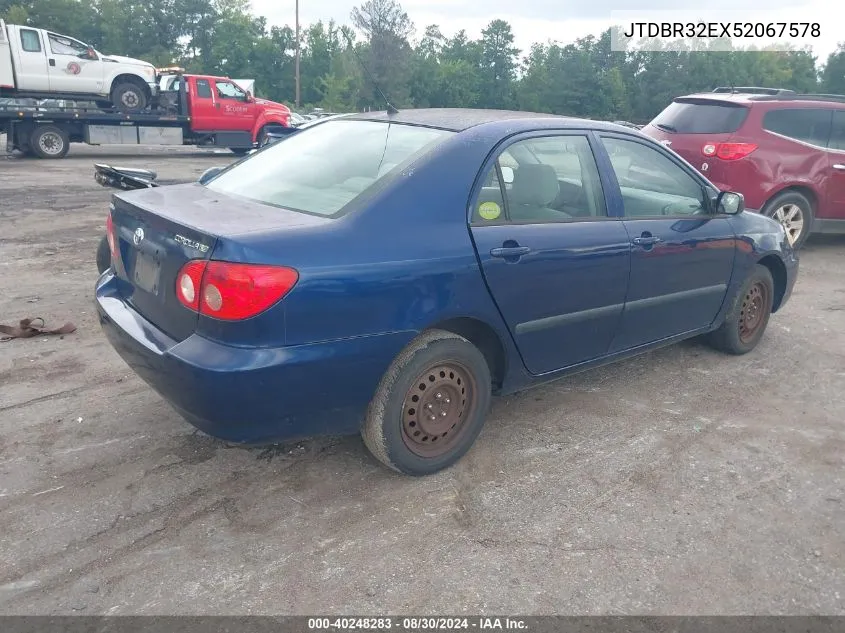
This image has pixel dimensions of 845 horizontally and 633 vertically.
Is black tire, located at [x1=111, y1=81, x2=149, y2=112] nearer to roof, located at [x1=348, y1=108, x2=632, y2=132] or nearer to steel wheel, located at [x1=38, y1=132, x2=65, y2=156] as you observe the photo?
steel wheel, located at [x1=38, y1=132, x2=65, y2=156]

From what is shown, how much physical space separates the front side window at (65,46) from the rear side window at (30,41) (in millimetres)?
310

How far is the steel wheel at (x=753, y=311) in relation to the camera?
491 centimetres

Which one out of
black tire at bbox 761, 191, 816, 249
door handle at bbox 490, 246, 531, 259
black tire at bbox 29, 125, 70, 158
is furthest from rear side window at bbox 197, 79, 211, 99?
door handle at bbox 490, 246, 531, 259

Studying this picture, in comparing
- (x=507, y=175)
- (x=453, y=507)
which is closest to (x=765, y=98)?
(x=507, y=175)

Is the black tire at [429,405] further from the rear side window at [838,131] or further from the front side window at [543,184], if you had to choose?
the rear side window at [838,131]

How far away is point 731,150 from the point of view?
7539 millimetres

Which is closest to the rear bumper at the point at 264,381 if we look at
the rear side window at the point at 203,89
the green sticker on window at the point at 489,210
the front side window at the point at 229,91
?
the green sticker on window at the point at 489,210

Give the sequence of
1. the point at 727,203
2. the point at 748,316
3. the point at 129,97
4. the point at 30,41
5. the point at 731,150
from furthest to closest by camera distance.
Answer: the point at 129,97, the point at 30,41, the point at 731,150, the point at 748,316, the point at 727,203

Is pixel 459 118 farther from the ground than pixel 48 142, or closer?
farther from the ground

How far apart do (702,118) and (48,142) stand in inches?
612

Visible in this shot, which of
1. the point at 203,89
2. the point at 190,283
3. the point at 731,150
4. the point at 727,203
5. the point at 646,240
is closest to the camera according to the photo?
the point at 190,283

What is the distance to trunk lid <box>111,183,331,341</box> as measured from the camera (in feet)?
9.15

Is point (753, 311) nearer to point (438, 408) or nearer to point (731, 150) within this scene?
point (438, 408)

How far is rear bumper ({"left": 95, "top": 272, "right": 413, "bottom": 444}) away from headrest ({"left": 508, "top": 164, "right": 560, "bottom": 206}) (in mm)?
955
